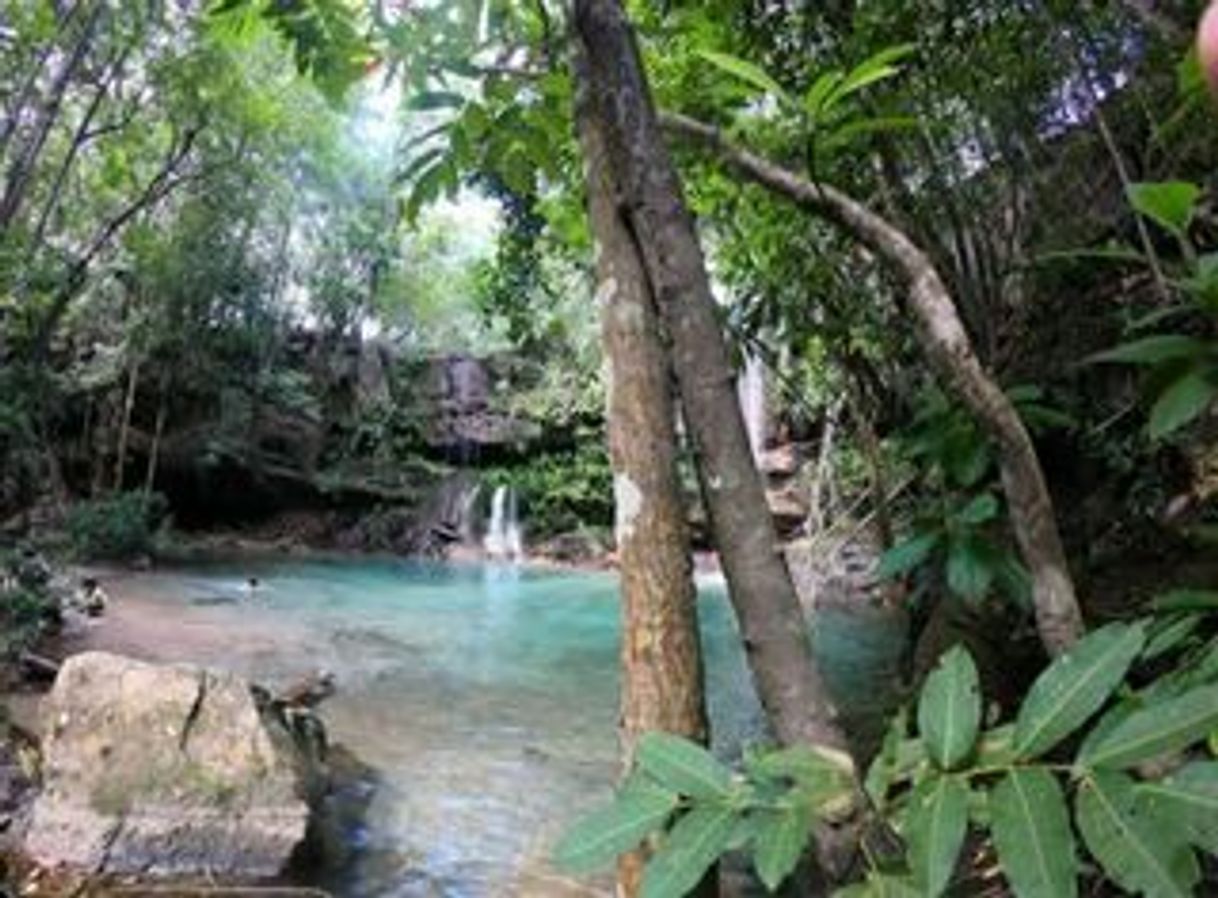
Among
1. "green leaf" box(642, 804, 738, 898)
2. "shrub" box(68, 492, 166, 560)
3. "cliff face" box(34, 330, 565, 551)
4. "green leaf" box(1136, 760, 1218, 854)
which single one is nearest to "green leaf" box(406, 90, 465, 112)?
"green leaf" box(642, 804, 738, 898)

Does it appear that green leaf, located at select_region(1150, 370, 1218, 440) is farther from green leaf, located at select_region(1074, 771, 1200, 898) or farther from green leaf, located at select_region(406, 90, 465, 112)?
green leaf, located at select_region(406, 90, 465, 112)

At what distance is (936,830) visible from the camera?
1.07 m

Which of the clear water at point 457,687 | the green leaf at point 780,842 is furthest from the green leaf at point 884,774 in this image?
the clear water at point 457,687

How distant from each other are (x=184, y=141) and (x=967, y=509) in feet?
43.8

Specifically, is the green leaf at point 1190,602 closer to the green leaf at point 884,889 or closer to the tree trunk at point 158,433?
the green leaf at point 884,889

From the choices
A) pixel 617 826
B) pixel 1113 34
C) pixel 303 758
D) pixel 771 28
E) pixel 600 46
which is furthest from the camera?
pixel 303 758

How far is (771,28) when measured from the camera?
185 inches

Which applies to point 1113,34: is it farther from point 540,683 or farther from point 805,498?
point 805,498

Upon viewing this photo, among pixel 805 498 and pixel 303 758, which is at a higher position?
pixel 805 498

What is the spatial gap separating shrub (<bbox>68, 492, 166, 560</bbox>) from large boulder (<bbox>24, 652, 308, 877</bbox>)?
1121 centimetres

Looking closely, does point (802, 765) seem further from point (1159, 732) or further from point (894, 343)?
point (894, 343)

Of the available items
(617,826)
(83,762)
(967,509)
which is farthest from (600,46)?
(83,762)

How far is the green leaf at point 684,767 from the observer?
1.26 m

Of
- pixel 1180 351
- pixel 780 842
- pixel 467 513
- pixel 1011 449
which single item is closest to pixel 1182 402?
pixel 1180 351
